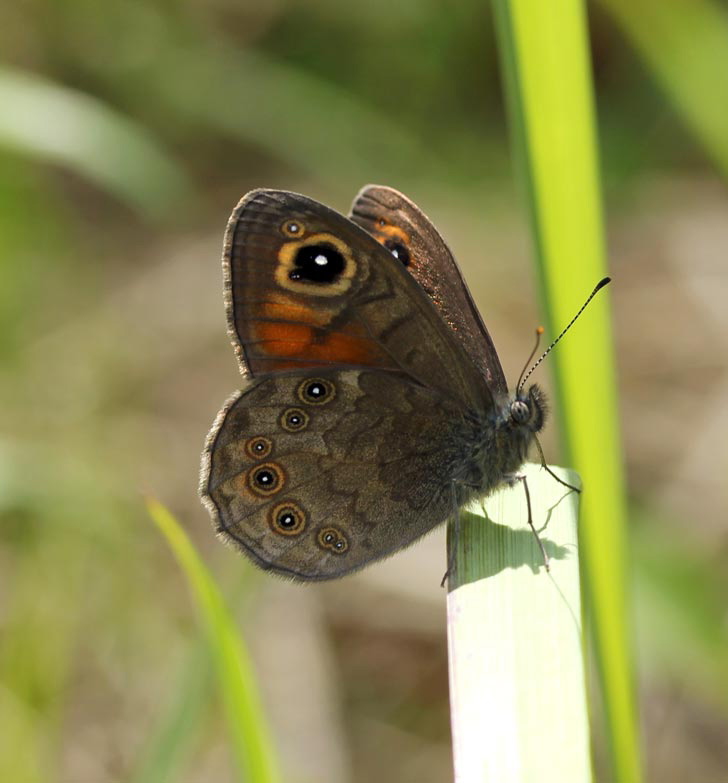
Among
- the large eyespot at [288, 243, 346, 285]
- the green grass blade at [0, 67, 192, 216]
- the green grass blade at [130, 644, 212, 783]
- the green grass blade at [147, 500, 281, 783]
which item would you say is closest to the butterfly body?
the large eyespot at [288, 243, 346, 285]

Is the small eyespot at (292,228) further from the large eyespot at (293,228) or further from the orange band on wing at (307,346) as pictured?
the orange band on wing at (307,346)

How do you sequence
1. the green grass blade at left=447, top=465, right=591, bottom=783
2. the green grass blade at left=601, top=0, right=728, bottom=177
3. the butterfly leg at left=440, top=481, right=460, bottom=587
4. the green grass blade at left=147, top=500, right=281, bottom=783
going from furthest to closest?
the green grass blade at left=601, top=0, right=728, bottom=177, the butterfly leg at left=440, top=481, right=460, bottom=587, the green grass blade at left=147, top=500, right=281, bottom=783, the green grass blade at left=447, top=465, right=591, bottom=783

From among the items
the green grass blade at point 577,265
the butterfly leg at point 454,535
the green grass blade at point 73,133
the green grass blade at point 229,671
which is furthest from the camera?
the green grass blade at point 73,133

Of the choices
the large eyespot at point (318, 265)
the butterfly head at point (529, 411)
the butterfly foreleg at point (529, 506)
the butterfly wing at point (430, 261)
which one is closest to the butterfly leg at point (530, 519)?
the butterfly foreleg at point (529, 506)

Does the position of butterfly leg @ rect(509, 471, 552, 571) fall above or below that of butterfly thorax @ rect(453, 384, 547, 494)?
below

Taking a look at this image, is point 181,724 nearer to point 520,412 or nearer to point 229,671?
point 229,671

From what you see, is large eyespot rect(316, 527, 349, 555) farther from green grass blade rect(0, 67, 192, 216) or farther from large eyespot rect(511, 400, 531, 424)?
green grass blade rect(0, 67, 192, 216)

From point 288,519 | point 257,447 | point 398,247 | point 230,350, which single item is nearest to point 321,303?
point 398,247
